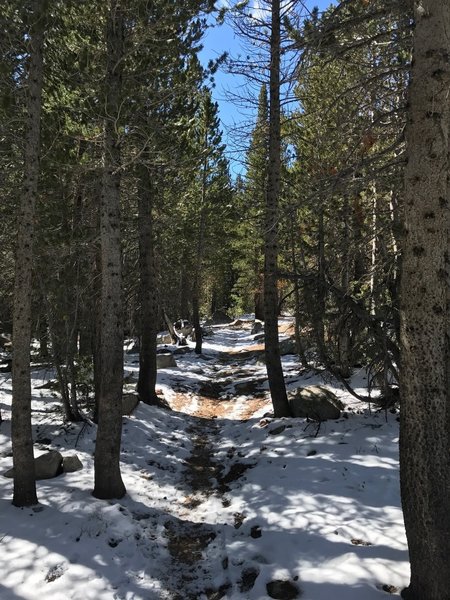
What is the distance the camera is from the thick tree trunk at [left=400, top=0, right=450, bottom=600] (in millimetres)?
3748

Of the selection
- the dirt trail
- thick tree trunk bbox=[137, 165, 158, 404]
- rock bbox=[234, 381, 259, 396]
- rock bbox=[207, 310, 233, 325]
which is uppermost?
thick tree trunk bbox=[137, 165, 158, 404]

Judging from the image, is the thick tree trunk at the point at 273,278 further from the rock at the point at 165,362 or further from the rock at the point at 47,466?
the rock at the point at 165,362

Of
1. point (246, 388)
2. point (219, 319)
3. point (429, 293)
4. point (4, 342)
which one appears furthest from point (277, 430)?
point (219, 319)

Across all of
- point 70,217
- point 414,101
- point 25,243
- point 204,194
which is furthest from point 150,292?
point 204,194

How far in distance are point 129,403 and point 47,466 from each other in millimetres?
3751

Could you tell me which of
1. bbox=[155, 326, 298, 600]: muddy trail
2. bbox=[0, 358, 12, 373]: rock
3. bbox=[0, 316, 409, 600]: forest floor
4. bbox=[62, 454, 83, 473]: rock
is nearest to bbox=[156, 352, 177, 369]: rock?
bbox=[155, 326, 298, 600]: muddy trail

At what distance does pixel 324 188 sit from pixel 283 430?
6.18 m

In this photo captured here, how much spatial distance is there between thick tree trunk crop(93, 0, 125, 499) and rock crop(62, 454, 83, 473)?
3.73ft

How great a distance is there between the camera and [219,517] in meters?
6.53

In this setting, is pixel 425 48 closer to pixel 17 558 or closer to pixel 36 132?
pixel 36 132

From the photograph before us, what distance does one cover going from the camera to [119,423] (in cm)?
699

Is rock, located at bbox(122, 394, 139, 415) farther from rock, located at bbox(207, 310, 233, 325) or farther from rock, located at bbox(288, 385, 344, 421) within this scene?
rock, located at bbox(207, 310, 233, 325)

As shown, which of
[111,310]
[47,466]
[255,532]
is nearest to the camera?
[255,532]

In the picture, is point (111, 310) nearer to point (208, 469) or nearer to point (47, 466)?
point (47, 466)
